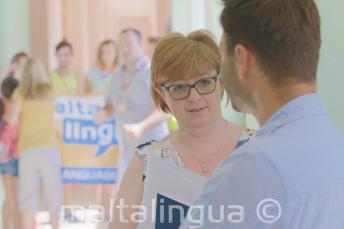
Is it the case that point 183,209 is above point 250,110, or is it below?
below

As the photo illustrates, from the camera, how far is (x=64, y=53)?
393 centimetres

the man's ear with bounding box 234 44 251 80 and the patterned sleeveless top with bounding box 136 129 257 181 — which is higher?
the man's ear with bounding box 234 44 251 80

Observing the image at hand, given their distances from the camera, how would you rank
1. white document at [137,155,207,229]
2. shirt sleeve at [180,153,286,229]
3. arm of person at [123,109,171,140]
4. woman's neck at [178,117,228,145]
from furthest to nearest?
1. arm of person at [123,109,171,140]
2. woman's neck at [178,117,228,145]
3. white document at [137,155,207,229]
4. shirt sleeve at [180,153,286,229]

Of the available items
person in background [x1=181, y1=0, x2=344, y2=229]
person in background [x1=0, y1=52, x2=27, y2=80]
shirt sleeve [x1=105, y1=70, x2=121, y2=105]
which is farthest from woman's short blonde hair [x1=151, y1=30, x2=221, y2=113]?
person in background [x1=0, y1=52, x2=27, y2=80]

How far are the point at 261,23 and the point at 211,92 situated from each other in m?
0.57

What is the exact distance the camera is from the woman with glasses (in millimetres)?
1346

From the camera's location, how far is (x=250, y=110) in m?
0.87

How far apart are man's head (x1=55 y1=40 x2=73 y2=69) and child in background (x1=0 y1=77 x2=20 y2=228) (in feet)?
1.02

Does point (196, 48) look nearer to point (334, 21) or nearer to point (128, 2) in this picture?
point (334, 21)

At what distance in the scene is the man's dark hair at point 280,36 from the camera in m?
0.81

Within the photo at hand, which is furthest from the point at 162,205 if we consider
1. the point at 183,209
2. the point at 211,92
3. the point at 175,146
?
the point at 211,92

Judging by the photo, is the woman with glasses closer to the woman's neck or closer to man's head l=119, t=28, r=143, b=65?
the woman's neck

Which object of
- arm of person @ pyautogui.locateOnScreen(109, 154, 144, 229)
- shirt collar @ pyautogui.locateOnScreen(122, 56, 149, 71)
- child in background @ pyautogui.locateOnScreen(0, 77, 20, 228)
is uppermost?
shirt collar @ pyautogui.locateOnScreen(122, 56, 149, 71)

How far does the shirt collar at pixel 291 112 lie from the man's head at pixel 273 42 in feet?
0.09
